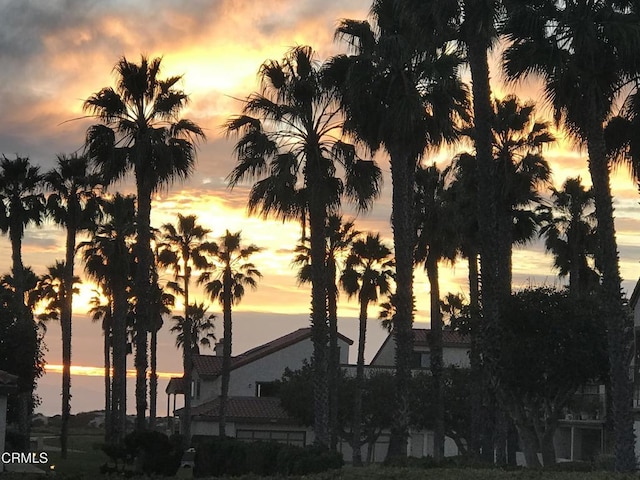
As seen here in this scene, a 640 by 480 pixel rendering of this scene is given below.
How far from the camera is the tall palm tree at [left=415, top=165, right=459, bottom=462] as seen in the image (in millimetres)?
49225

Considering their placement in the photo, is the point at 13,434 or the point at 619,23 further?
the point at 13,434

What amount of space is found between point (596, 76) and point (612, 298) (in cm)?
636

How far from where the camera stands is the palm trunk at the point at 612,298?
1059 inches

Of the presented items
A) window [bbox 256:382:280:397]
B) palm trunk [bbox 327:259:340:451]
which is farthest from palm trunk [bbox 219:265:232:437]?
palm trunk [bbox 327:259:340:451]

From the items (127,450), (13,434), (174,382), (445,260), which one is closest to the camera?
(127,450)

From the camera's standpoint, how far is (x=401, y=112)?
112ft

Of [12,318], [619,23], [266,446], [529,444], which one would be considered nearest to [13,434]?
[12,318]

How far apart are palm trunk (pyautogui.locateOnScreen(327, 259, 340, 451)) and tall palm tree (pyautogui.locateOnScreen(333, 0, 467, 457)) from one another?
1851 cm

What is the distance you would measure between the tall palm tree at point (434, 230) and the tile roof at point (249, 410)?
822 inches

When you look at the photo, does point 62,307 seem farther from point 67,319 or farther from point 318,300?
point 318,300

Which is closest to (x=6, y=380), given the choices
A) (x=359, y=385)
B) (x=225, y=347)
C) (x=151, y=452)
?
(x=151, y=452)

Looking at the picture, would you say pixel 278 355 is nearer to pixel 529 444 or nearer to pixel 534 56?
pixel 529 444

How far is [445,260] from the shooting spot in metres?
52.1

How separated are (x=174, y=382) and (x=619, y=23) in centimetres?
6435
